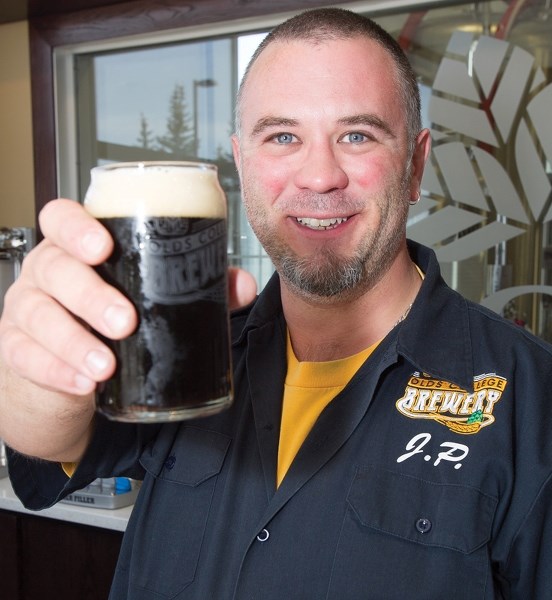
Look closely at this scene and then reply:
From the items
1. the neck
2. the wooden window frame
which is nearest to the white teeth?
the neck

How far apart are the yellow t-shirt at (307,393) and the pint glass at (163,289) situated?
0.56m

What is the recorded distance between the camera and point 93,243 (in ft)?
2.36

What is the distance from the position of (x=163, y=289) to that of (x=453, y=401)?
656 millimetres

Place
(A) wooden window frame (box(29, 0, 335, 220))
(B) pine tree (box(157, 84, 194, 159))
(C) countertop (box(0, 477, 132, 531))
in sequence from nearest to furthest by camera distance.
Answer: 1. (C) countertop (box(0, 477, 132, 531))
2. (A) wooden window frame (box(29, 0, 335, 220))
3. (B) pine tree (box(157, 84, 194, 159))

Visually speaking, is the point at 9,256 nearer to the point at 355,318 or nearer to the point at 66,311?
the point at 355,318

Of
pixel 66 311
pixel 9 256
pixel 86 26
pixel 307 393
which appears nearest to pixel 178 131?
pixel 86 26

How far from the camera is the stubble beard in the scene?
1377mm

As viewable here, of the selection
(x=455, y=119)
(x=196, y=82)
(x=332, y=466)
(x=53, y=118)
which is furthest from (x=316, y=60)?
(x=53, y=118)

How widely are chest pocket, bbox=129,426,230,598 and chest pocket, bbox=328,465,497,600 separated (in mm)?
289

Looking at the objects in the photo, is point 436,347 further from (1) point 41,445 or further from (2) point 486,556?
(1) point 41,445

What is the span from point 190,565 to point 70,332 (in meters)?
0.69

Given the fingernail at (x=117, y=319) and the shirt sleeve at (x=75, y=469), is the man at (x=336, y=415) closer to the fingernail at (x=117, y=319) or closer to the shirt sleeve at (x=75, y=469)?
the shirt sleeve at (x=75, y=469)

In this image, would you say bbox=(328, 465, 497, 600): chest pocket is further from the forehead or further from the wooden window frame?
the wooden window frame

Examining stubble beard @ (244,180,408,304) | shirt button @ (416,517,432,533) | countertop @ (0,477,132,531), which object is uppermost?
stubble beard @ (244,180,408,304)
